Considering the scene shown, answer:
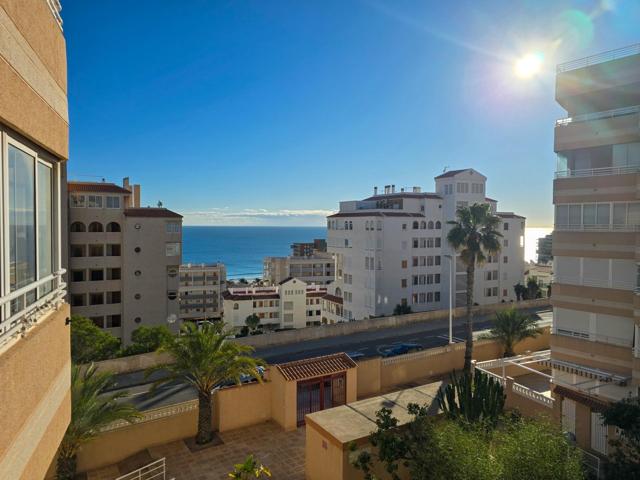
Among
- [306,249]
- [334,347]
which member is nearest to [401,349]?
[334,347]

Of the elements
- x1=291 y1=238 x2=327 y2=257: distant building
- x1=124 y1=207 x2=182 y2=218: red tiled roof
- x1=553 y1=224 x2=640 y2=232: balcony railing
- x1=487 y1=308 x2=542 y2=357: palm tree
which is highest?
x1=124 y1=207 x2=182 y2=218: red tiled roof

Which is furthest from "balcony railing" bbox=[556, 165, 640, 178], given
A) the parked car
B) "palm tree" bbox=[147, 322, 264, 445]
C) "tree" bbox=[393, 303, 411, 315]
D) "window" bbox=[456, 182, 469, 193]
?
"window" bbox=[456, 182, 469, 193]

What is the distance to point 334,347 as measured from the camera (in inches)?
1548

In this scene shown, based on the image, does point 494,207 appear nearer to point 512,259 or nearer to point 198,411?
point 512,259

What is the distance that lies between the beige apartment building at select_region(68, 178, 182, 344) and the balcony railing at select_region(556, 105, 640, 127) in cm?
3949

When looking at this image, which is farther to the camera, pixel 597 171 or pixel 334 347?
pixel 334 347

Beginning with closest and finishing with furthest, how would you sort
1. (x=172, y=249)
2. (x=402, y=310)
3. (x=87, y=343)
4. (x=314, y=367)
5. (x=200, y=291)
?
(x=314, y=367) → (x=87, y=343) → (x=172, y=249) → (x=402, y=310) → (x=200, y=291)

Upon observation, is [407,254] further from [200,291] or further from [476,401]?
[200,291]

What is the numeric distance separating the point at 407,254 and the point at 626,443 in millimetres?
45310

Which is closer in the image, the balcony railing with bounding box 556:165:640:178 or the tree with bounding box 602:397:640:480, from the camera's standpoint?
the tree with bounding box 602:397:640:480

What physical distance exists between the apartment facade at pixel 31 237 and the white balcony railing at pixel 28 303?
1 centimetres

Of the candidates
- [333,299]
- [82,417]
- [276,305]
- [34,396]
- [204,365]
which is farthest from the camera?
[276,305]

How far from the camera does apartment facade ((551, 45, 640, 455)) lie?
20031mm

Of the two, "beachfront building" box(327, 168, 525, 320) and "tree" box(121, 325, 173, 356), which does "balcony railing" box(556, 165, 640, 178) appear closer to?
"tree" box(121, 325, 173, 356)
